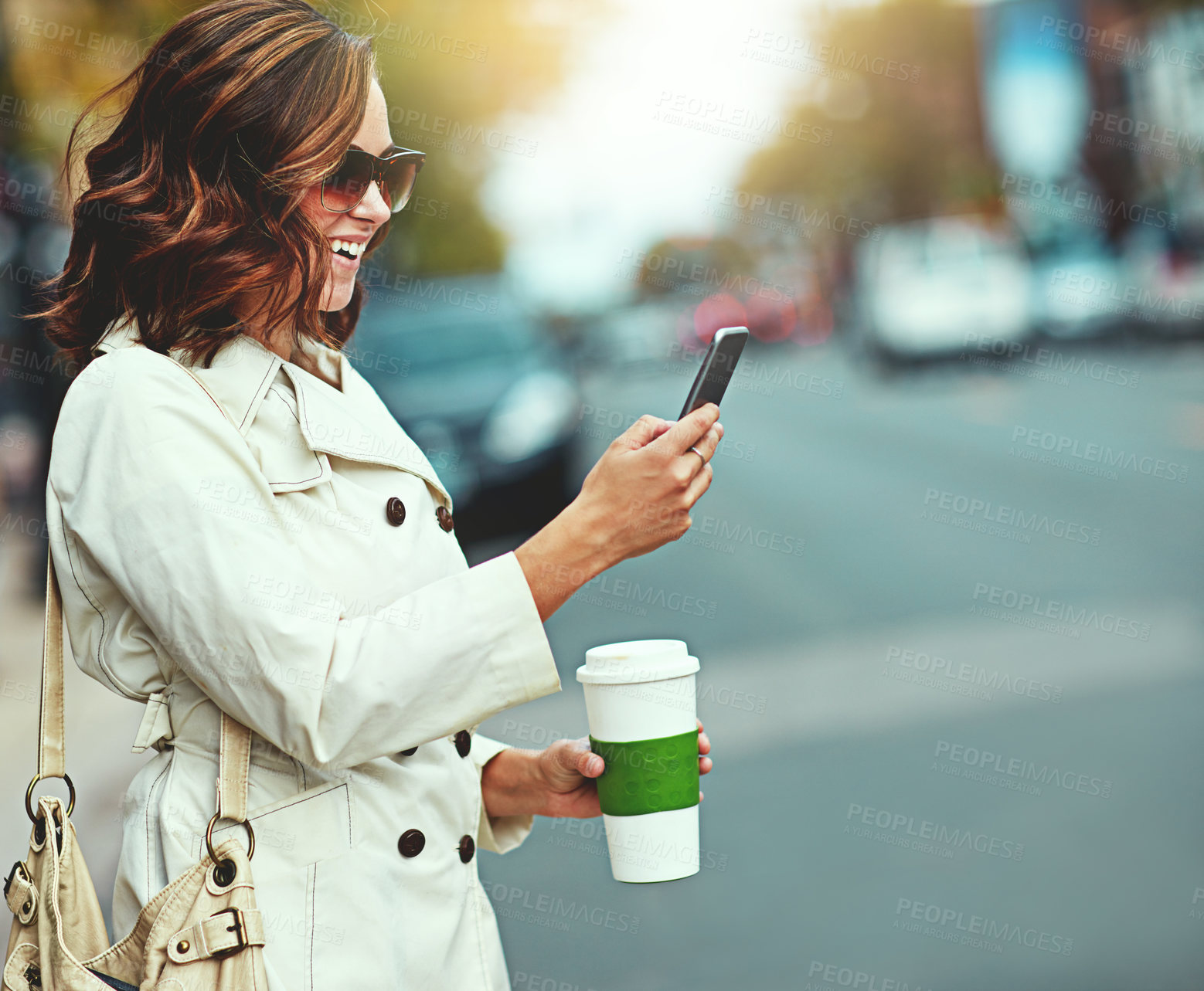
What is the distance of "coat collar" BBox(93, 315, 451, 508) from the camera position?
1.62 metres

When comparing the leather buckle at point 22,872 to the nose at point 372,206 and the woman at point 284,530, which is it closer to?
the woman at point 284,530

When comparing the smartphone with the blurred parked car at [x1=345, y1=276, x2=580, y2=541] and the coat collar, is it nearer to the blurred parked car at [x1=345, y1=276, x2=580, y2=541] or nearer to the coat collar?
the coat collar

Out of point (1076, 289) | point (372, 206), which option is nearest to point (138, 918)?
point (372, 206)

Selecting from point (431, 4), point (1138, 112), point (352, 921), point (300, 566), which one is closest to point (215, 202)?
point (300, 566)

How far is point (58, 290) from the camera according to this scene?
180 cm

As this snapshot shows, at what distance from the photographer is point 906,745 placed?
211 inches

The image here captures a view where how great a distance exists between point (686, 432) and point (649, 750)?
0.44m

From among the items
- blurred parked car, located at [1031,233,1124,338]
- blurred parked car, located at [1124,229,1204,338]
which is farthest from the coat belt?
blurred parked car, located at [1031,233,1124,338]

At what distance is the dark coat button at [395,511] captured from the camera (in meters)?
1.69

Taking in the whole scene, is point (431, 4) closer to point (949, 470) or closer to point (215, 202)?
point (949, 470)

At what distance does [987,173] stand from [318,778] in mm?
44880

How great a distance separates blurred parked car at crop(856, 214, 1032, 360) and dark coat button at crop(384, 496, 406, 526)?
2044 cm

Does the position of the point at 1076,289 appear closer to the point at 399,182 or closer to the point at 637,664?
the point at 399,182

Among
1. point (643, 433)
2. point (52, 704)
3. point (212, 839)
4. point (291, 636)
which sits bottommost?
point (212, 839)
